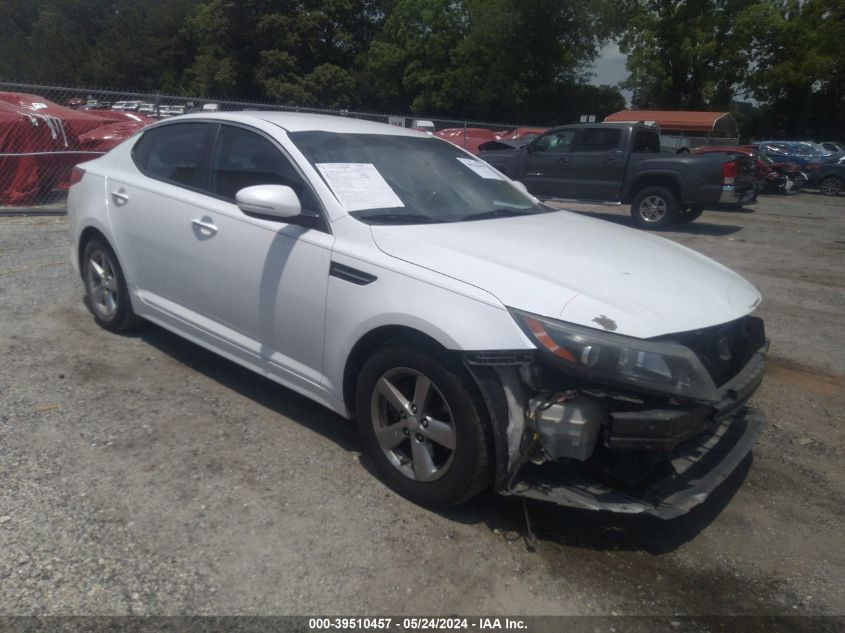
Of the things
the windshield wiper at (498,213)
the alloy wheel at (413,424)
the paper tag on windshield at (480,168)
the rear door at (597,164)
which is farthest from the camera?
the rear door at (597,164)

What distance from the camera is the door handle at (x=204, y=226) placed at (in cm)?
418

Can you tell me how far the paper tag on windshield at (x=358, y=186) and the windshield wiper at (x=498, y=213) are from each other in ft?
1.42

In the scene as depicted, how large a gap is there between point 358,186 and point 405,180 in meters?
0.36

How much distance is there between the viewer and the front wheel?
42.2 ft

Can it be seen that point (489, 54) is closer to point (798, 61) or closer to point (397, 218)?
point (798, 61)

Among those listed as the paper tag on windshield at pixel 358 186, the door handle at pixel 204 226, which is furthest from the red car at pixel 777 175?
the door handle at pixel 204 226

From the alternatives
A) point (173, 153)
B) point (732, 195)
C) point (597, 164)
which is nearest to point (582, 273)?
point (173, 153)

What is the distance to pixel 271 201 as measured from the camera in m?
3.58

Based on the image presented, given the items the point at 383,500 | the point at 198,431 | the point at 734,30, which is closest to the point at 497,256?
the point at 383,500

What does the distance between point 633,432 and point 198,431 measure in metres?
2.33

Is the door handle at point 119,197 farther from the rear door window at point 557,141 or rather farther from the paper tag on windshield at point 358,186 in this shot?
the rear door window at point 557,141

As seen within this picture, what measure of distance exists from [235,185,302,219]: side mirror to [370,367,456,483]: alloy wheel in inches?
37.5

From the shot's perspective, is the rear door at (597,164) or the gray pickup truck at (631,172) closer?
the gray pickup truck at (631,172)

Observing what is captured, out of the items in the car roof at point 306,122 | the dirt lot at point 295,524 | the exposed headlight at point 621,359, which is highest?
the car roof at point 306,122
